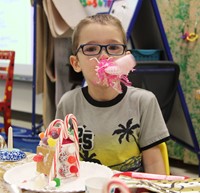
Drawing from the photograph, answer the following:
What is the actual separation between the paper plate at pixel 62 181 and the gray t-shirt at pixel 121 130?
19 cm

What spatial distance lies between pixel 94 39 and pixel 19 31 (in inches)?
122

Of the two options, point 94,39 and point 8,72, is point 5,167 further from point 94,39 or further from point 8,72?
point 8,72

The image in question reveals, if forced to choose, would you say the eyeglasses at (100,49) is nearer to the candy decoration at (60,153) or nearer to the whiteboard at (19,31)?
the candy decoration at (60,153)

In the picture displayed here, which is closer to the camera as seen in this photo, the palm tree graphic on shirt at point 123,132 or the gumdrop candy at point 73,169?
the gumdrop candy at point 73,169

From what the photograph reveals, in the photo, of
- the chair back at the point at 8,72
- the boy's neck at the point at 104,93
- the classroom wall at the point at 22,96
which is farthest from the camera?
the classroom wall at the point at 22,96

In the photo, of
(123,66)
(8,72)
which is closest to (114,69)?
(123,66)

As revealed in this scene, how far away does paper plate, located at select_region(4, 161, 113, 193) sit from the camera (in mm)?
712

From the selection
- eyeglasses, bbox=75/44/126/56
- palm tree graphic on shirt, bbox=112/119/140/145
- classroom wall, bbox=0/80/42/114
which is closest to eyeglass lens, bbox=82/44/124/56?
eyeglasses, bbox=75/44/126/56

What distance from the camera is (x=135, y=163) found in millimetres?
1044


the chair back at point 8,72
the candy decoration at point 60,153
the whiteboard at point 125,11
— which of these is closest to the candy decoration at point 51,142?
the candy decoration at point 60,153

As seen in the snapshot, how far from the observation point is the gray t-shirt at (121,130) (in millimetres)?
1025

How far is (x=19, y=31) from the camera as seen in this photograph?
3939 mm

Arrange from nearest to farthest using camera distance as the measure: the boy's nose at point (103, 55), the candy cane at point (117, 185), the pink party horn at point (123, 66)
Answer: the candy cane at point (117, 185) < the pink party horn at point (123, 66) < the boy's nose at point (103, 55)

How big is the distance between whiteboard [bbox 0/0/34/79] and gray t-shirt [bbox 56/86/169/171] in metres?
2.85
